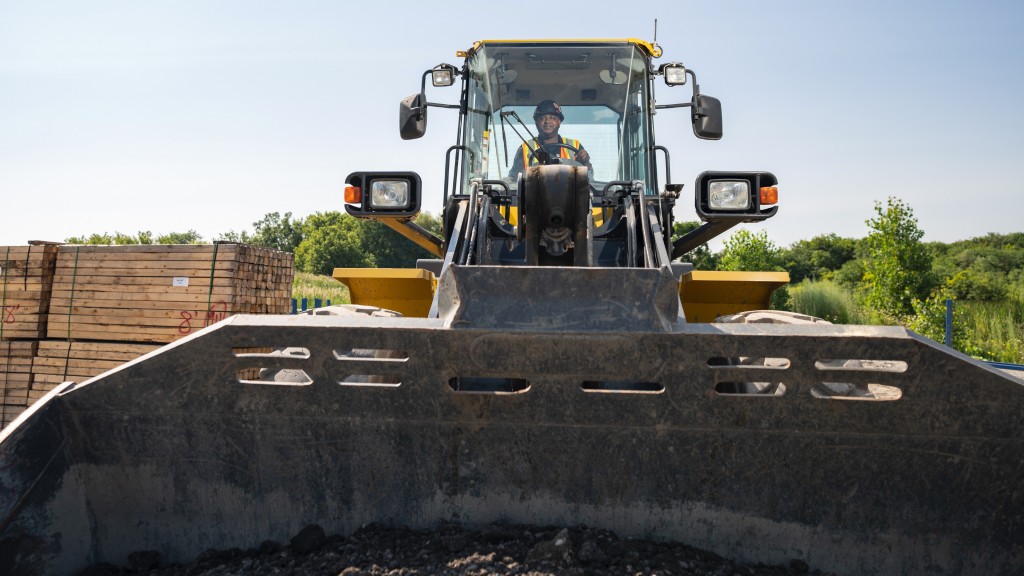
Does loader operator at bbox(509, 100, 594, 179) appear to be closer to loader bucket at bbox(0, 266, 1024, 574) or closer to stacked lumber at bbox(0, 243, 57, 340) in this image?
loader bucket at bbox(0, 266, 1024, 574)

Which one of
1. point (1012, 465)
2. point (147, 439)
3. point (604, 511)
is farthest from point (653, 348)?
point (147, 439)

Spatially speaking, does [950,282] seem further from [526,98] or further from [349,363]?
[349,363]

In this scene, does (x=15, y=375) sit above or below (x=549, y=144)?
below

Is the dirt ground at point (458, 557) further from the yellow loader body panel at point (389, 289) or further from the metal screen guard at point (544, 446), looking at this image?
the yellow loader body panel at point (389, 289)

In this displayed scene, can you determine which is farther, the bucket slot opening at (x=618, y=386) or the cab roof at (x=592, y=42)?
the cab roof at (x=592, y=42)

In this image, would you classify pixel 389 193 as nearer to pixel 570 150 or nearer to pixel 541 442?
pixel 570 150

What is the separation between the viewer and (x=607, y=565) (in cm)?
258

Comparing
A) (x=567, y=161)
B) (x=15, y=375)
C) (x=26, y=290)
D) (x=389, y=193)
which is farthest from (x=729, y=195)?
(x=15, y=375)

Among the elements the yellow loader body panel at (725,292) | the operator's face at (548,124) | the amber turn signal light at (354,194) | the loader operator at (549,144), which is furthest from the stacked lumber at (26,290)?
the yellow loader body panel at (725,292)

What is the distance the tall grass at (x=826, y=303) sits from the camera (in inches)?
853

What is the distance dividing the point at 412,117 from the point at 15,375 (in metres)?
6.81

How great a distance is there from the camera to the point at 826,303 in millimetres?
22562

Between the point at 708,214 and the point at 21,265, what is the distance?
8.31 m

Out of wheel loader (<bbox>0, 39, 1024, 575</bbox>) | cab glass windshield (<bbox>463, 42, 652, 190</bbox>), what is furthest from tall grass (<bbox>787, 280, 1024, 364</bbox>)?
wheel loader (<bbox>0, 39, 1024, 575</bbox>)
